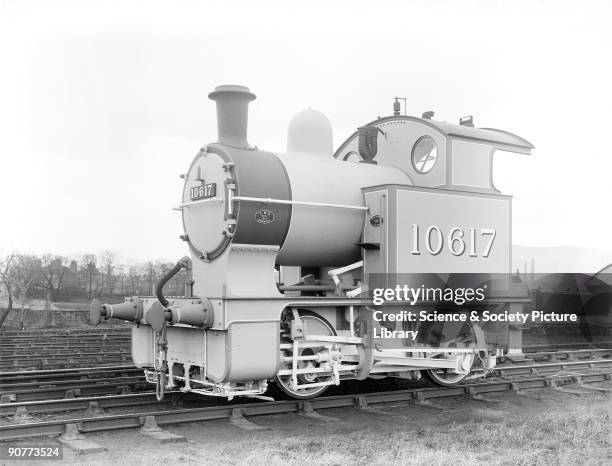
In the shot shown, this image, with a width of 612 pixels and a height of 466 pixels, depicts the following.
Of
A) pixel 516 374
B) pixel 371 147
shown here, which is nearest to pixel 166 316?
pixel 371 147

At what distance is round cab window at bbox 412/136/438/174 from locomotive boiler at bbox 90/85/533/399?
2cm

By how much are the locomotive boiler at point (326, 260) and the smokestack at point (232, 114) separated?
0.02 metres

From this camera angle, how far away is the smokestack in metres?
8.16

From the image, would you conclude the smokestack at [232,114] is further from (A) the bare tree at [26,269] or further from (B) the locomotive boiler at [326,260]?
(A) the bare tree at [26,269]

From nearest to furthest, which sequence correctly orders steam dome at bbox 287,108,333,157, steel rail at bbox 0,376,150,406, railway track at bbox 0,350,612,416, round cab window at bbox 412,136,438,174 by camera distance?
railway track at bbox 0,350,612,416, steel rail at bbox 0,376,150,406, steam dome at bbox 287,108,333,157, round cab window at bbox 412,136,438,174

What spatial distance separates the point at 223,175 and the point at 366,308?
247cm

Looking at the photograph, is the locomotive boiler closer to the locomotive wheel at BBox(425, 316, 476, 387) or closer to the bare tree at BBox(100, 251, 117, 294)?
the locomotive wheel at BBox(425, 316, 476, 387)

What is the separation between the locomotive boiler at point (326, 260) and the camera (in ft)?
25.2

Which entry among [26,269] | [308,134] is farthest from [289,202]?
[26,269]

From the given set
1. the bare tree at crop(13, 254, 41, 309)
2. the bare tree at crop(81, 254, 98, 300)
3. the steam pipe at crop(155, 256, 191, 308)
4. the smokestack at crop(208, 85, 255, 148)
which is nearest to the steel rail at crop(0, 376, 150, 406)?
the steam pipe at crop(155, 256, 191, 308)

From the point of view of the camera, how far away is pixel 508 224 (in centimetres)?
981

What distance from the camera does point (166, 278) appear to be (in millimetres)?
7988

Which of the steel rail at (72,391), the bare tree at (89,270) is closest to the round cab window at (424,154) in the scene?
the steel rail at (72,391)

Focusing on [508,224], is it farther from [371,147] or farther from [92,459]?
[92,459]
